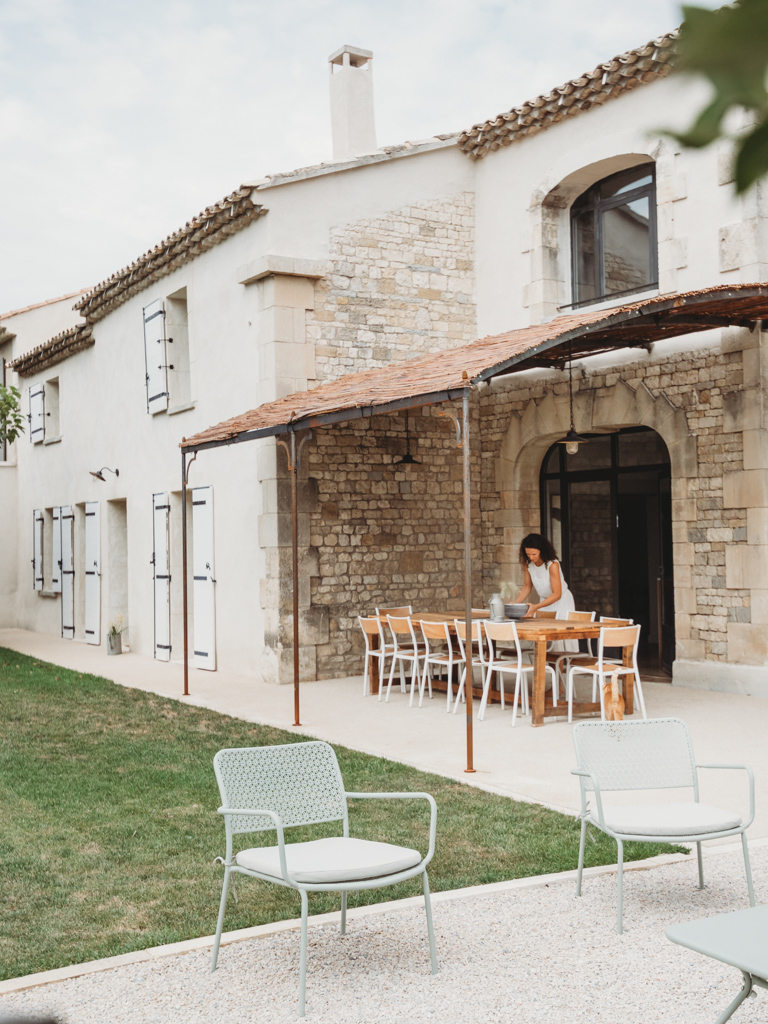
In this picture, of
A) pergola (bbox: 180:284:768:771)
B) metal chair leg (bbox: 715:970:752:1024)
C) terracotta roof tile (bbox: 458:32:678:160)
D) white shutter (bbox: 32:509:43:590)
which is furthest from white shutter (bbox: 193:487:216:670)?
metal chair leg (bbox: 715:970:752:1024)

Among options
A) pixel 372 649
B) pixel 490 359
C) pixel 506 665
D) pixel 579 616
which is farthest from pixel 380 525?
pixel 490 359

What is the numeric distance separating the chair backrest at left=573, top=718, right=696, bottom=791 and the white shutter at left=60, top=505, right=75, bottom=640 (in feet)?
39.4

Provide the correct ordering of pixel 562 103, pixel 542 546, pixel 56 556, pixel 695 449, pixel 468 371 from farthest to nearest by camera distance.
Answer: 1. pixel 56 556
2. pixel 562 103
3. pixel 695 449
4. pixel 542 546
5. pixel 468 371

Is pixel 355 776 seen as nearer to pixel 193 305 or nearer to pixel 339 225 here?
pixel 339 225

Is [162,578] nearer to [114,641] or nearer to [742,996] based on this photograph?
[114,641]

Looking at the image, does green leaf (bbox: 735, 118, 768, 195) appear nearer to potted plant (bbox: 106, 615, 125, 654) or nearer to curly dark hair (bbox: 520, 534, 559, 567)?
curly dark hair (bbox: 520, 534, 559, 567)

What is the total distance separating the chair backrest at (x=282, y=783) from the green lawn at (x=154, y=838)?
41cm

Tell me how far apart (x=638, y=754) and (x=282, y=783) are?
1.40 metres

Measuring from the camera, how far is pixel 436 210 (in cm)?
1107

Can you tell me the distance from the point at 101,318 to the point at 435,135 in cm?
562

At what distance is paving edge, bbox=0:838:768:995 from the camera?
3279mm

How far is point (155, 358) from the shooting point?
484 inches

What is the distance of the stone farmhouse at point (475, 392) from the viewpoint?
8.85 meters

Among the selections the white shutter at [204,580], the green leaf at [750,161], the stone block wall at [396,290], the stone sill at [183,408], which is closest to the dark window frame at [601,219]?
the stone block wall at [396,290]
